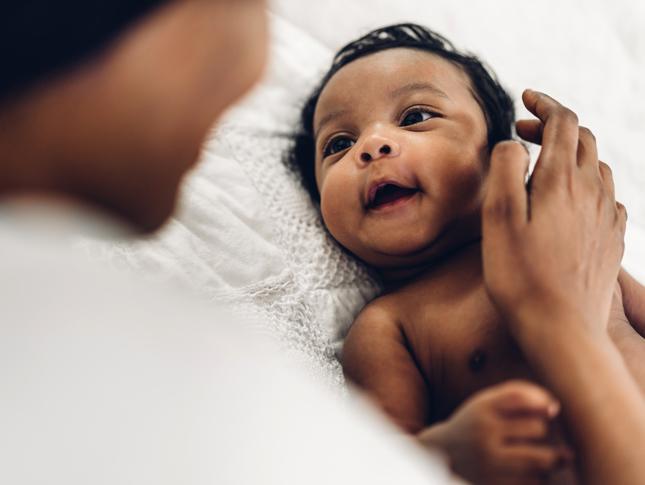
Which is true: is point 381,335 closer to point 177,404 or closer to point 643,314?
point 643,314

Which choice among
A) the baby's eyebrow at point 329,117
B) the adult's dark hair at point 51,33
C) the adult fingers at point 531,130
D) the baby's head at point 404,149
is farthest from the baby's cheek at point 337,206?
the adult's dark hair at point 51,33

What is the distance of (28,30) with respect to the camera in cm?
34

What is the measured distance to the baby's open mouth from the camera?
86 cm

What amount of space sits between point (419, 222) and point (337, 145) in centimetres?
21

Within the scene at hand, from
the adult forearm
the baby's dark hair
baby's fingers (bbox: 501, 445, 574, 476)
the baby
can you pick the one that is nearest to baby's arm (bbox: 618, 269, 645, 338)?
the baby

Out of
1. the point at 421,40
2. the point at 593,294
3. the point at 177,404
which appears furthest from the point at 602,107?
the point at 177,404

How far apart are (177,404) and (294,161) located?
0.83m

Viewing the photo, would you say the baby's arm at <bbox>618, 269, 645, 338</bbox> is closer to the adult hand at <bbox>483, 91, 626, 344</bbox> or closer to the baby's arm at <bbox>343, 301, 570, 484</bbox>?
the adult hand at <bbox>483, 91, 626, 344</bbox>

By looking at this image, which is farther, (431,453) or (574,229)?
(574,229)

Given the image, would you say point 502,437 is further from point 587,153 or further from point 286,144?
point 286,144

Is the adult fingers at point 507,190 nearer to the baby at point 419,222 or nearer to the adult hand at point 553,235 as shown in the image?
the adult hand at point 553,235

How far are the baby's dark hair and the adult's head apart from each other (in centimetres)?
60

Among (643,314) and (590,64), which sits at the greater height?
(590,64)

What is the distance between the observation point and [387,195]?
88cm
